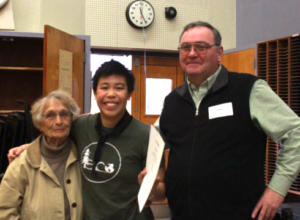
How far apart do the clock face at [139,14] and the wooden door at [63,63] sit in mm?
1578

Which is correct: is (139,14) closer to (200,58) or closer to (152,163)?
(200,58)

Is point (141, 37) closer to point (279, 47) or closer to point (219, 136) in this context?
point (279, 47)

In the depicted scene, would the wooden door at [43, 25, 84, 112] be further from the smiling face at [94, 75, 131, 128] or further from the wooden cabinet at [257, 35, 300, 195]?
the wooden cabinet at [257, 35, 300, 195]

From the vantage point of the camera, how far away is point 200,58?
1.57 meters

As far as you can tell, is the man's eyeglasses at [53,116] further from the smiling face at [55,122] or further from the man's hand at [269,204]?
the man's hand at [269,204]

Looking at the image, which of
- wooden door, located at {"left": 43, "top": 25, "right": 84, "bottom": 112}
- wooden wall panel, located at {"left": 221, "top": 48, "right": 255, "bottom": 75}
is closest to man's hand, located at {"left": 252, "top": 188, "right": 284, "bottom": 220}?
wooden door, located at {"left": 43, "top": 25, "right": 84, "bottom": 112}

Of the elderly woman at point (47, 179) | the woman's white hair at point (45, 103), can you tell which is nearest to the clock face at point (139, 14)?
the woman's white hair at point (45, 103)

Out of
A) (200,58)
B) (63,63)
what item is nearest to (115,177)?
(200,58)

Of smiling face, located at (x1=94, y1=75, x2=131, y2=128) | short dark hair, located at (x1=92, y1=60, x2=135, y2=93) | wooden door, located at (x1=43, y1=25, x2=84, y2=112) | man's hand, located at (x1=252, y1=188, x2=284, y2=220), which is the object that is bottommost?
man's hand, located at (x1=252, y1=188, x2=284, y2=220)

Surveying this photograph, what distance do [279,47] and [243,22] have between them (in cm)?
241

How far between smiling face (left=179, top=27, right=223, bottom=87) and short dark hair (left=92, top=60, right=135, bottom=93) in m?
0.29

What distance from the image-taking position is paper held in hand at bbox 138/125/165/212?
1197 mm

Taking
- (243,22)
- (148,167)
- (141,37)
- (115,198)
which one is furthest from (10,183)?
(243,22)

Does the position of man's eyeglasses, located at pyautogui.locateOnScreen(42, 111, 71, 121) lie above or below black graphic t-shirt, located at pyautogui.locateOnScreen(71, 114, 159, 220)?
above
